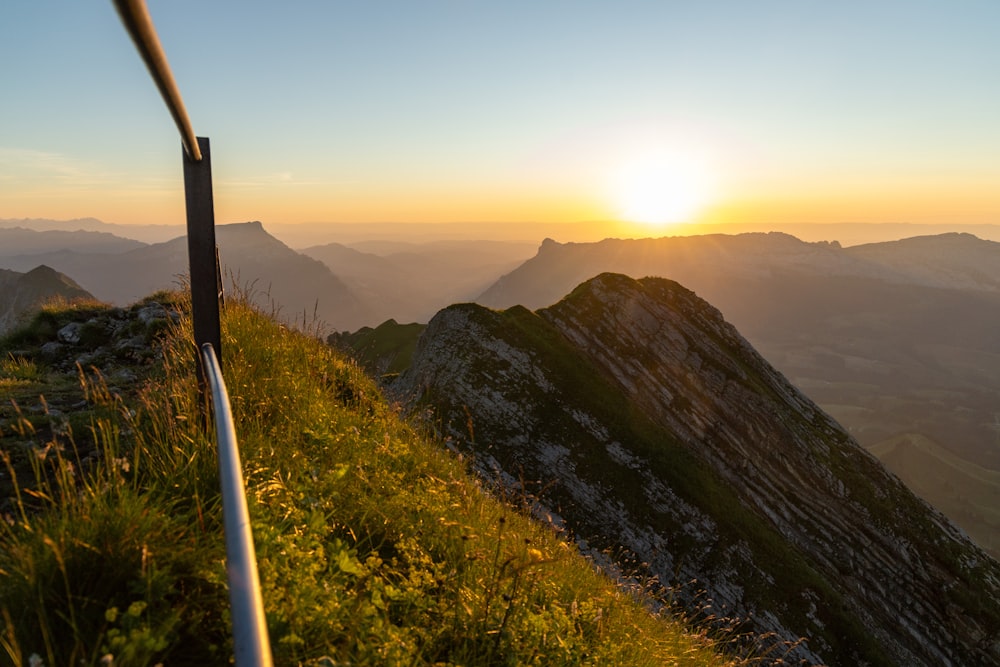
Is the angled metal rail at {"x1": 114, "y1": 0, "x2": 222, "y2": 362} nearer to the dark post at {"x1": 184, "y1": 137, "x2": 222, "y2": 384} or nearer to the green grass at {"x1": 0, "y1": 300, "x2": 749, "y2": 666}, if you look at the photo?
the dark post at {"x1": 184, "y1": 137, "x2": 222, "y2": 384}

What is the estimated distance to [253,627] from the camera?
1.48m

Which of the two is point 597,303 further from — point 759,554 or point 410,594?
point 410,594

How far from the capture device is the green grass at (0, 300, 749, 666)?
8.66ft

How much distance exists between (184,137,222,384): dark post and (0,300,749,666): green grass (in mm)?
611

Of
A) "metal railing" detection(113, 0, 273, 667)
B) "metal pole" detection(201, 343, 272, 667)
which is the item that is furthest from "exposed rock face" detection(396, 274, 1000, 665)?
"metal pole" detection(201, 343, 272, 667)

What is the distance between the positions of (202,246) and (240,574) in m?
3.73

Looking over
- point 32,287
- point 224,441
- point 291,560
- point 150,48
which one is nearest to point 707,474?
point 291,560

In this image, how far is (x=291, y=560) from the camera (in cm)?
332

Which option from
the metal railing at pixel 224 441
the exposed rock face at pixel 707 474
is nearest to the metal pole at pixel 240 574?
the metal railing at pixel 224 441

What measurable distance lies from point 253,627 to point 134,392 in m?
7.20

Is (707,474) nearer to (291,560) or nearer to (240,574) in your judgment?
(291,560)

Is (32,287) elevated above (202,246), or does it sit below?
below

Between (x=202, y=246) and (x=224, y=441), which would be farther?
(x=202, y=246)

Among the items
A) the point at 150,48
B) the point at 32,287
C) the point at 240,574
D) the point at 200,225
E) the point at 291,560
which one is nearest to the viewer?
the point at 240,574
